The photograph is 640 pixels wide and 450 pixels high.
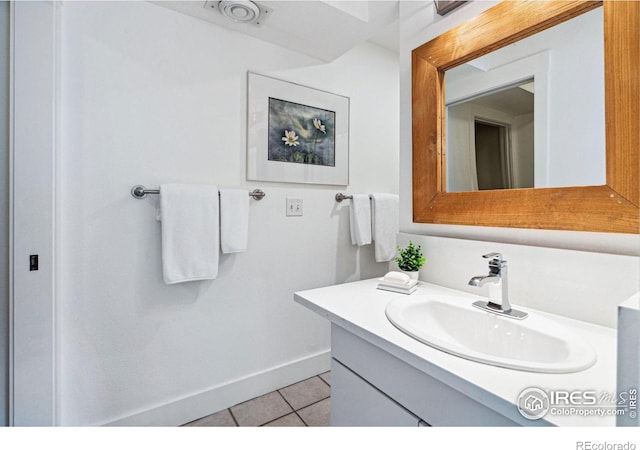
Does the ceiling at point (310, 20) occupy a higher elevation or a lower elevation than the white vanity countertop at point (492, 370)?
higher

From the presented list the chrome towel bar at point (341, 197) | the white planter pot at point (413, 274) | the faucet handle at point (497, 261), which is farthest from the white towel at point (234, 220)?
the faucet handle at point (497, 261)

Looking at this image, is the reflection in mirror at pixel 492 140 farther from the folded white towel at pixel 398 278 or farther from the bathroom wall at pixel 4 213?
the bathroom wall at pixel 4 213

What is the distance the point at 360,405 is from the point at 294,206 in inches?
44.6

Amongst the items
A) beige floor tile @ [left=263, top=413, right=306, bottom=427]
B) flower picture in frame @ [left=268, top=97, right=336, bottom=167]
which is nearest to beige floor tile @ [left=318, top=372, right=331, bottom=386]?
Result: beige floor tile @ [left=263, top=413, right=306, bottom=427]

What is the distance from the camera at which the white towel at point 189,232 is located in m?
1.32

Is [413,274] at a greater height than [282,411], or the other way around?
[413,274]

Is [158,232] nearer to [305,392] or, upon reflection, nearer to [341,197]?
[341,197]

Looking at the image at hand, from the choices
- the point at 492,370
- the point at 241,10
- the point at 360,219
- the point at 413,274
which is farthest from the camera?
the point at 360,219

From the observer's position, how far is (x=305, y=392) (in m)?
1.72

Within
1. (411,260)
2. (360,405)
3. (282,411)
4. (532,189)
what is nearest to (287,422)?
(282,411)

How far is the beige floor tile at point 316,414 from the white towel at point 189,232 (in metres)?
0.86

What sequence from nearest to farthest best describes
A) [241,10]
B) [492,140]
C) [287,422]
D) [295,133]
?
1. [492,140]
2. [241,10]
3. [287,422]
4. [295,133]

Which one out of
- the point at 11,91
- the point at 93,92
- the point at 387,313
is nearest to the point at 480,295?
the point at 387,313

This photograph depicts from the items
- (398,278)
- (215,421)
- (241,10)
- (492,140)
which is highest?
(241,10)
